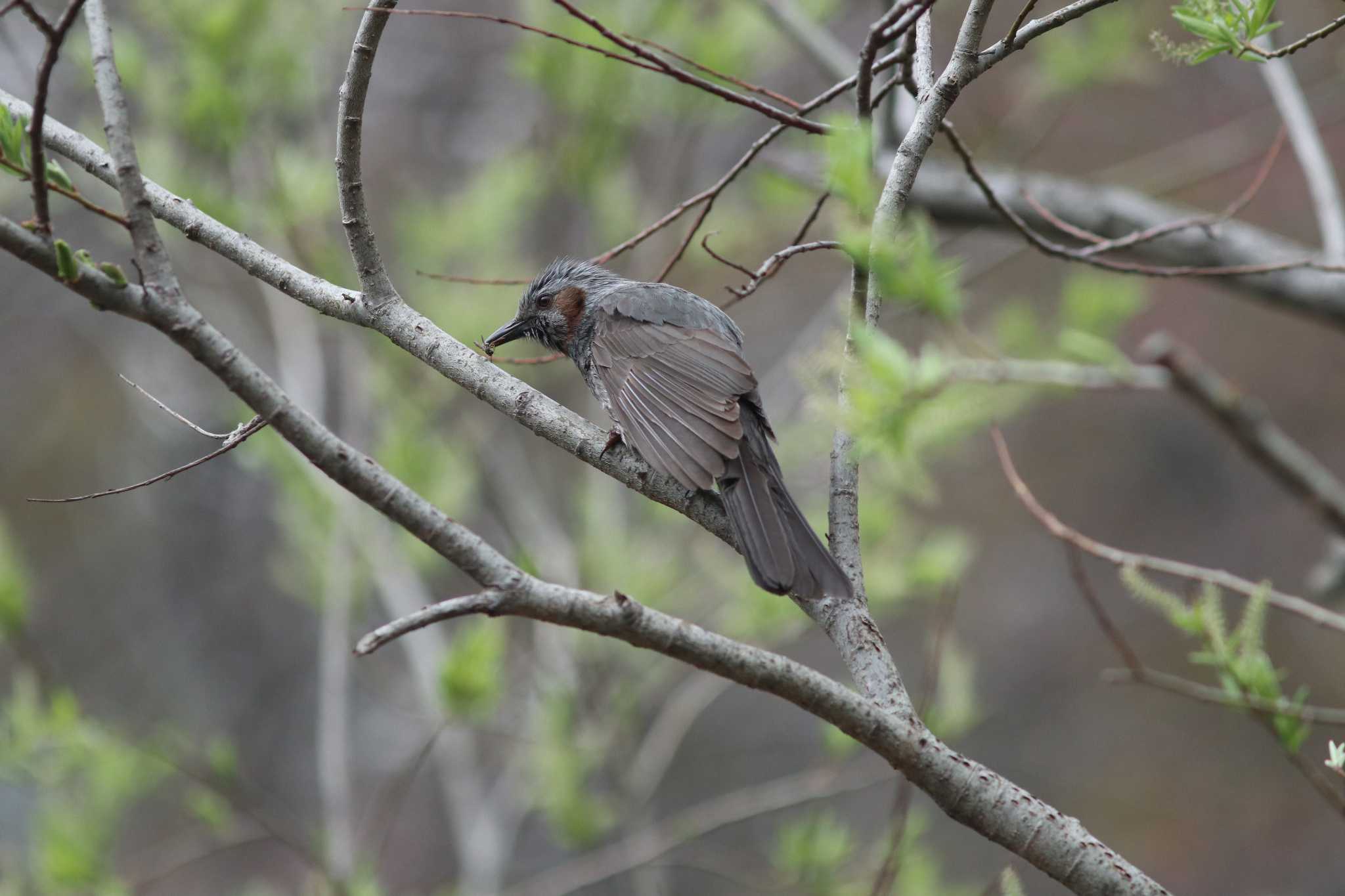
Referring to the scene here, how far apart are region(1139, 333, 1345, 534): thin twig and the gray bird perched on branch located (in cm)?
146

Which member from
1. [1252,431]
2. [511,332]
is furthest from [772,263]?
[1252,431]

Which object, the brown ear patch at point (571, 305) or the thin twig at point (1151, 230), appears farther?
the brown ear patch at point (571, 305)

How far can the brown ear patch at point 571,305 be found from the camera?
386cm

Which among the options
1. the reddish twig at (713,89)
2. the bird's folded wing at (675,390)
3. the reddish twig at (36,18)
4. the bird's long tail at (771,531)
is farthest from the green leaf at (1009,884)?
the reddish twig at (36,18)

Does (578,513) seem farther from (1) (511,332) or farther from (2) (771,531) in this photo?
(2) (771,531)

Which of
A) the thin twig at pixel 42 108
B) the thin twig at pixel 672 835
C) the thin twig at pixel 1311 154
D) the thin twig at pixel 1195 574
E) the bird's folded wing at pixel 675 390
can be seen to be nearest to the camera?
the thin twig at pixel 42 108

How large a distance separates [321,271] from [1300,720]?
4708 mm

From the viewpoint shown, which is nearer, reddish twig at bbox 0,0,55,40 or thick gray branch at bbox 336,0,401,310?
reddish twig at bbox 0,0,55,40

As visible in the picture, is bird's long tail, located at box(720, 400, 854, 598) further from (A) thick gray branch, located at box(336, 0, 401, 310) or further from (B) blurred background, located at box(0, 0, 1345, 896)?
(A) thick gray branch, located at box(336, 0, 401, 310)

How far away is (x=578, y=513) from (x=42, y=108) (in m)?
4.99

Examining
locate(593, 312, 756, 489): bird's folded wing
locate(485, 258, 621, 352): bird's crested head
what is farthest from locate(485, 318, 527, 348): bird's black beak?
locate(593, 312, 756, 489): bird's folded wing

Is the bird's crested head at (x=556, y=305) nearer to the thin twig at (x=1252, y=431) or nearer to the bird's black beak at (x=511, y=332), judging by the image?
the bird's black beak at (x=511, y=332)

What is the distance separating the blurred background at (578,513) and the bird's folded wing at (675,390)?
701 millimetres

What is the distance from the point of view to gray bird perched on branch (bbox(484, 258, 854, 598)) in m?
2.23
